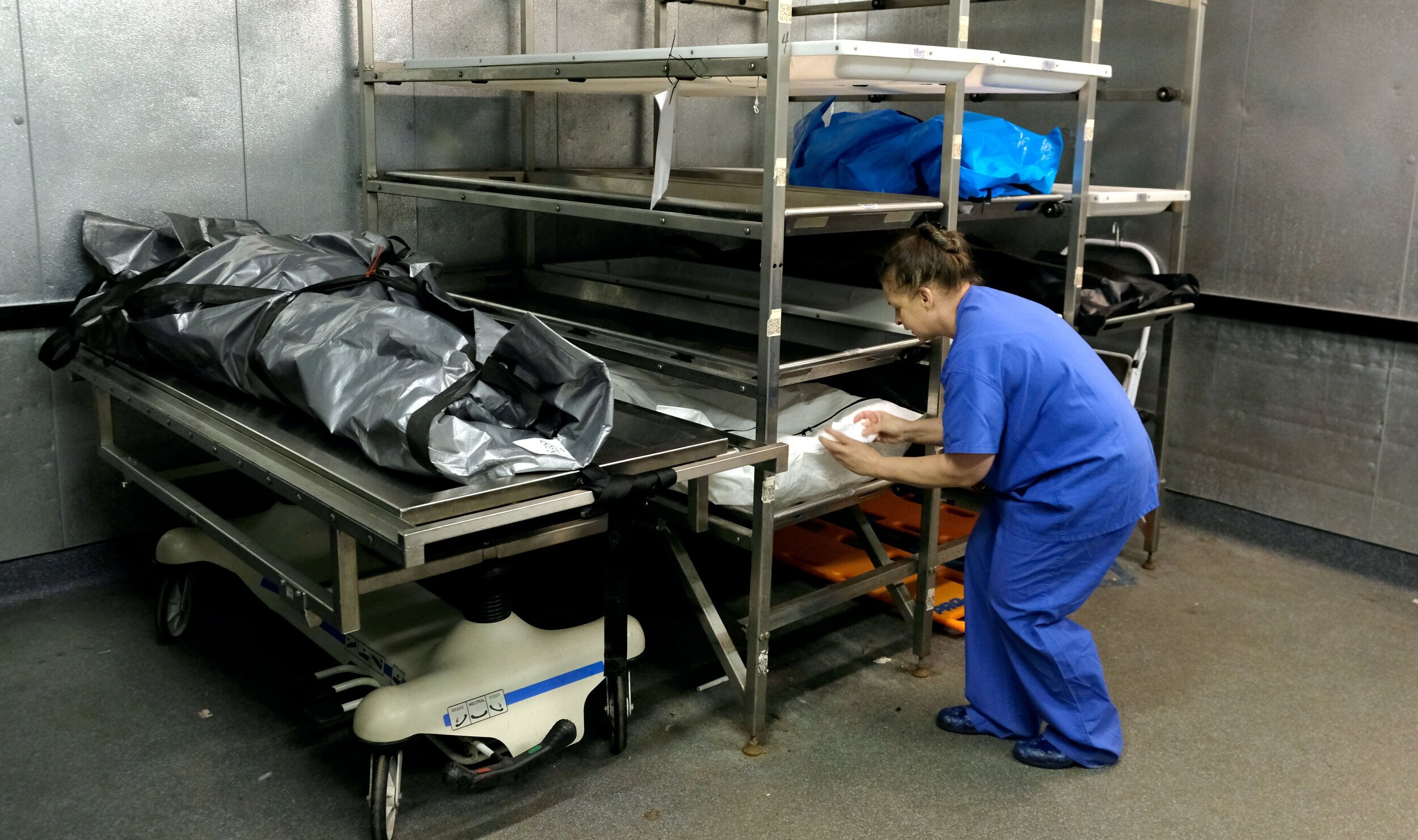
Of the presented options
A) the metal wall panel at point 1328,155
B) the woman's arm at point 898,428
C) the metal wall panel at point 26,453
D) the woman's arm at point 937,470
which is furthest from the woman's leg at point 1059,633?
the metal wall panel at point 26,453

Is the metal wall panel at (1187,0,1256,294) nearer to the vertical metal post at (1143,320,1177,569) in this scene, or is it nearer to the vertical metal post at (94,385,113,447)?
the vertical metal post at (1143,320,1177,569)

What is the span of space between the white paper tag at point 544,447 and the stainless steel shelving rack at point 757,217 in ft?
1.37

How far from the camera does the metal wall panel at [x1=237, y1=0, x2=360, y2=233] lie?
3.20 m

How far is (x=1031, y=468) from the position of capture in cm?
248

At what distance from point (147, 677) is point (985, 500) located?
2.02 metres

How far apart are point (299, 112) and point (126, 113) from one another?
1.49ft

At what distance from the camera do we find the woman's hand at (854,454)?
2.53m

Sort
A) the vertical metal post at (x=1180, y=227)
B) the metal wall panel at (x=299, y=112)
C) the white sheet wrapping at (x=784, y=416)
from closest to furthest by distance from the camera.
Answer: the white sheet wrapping at (x=784, y=416), the metal wall panel at (x=299, y=112), the vertical metal post at (x=1180, y=227)

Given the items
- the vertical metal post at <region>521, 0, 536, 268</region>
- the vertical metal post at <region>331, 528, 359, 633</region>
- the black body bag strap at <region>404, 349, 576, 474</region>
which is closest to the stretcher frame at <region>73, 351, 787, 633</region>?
the vertical metal post at <region>331, 528, 359, 633</region>

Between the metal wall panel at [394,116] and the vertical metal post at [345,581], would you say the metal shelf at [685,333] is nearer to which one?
the metal wall panel at [394,116]

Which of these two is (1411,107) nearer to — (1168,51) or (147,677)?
(1168,51)

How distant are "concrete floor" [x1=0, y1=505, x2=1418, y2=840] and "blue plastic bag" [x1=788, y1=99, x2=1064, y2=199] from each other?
1222 mm

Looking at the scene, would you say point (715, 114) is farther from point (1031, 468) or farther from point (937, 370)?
point (1031, 468)

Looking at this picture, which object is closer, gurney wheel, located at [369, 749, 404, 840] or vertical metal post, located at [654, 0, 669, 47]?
gurney wheel, located at [369, 749, 404, 840]
